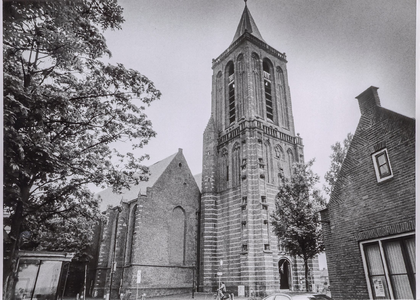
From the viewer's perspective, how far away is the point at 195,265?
26.2 meters

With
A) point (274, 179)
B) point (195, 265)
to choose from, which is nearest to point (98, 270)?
point (195, 265)

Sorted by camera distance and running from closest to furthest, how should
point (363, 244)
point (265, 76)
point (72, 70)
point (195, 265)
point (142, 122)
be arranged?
1. point (363, 244)
2. point (72, 70)
3. point (142, 122)
4. point (195, 265)
5. point (265, 76)

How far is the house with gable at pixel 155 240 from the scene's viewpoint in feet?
77.9

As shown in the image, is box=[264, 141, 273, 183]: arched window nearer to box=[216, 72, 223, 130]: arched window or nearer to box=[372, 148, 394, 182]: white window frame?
box=[216, 72, 223, 130]: arched window

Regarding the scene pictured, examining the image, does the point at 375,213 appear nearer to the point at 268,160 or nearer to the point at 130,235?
the point at 268,160

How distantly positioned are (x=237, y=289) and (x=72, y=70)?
64.3 feet

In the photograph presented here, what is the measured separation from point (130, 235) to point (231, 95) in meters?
17.5

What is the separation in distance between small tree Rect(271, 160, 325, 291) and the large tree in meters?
8.90

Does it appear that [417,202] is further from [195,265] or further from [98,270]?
[98,270]

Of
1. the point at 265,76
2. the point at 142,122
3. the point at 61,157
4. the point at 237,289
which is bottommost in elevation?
the point at 237,289

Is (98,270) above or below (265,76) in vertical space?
below

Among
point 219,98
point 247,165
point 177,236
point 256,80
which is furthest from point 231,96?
point 177,236

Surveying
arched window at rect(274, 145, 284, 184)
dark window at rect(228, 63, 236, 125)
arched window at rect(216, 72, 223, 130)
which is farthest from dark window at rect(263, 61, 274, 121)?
arched window at rect(216, 72, 223, 130)

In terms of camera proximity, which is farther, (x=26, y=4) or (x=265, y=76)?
(x=265, y=76)
